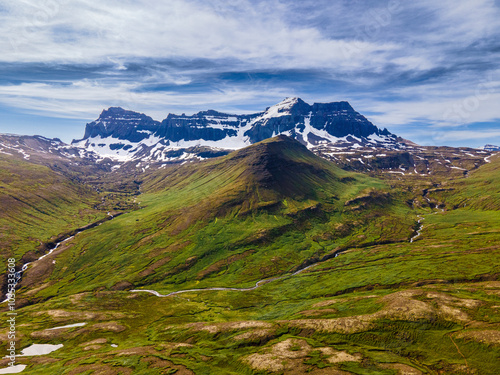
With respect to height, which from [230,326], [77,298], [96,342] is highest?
[230,326]

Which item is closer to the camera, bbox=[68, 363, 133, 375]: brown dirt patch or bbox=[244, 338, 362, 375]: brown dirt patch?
bbox=[244, 338, 362, 375]: brown dirt patch

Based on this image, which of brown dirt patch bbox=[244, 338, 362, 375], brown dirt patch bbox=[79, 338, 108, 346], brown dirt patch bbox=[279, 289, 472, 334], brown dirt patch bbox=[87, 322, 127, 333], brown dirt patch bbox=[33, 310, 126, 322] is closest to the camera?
brown dirt patch bbox=[244, 338, 362, 375]

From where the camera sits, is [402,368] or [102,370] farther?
[102,370]

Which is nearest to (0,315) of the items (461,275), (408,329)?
(408,329)

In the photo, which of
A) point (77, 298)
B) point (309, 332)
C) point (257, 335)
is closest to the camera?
point (309, 332)

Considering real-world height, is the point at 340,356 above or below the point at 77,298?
above

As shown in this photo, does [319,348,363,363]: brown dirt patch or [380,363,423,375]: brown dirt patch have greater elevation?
[380,363,423,375]: brown dirt patch

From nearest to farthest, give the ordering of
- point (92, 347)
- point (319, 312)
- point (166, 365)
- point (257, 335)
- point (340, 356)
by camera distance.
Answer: point (340, 356), point (166, 365), point (257, 335), point (92, 347), point (319, 312)

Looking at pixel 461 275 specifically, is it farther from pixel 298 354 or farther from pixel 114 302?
pixel 114 302

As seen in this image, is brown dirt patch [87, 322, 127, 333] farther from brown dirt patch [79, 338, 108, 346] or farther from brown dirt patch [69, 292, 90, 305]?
brown dirt patch [69, 292, 90, 305]

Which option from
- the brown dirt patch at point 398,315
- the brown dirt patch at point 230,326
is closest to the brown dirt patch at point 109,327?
the brown dirt patch at point 230,326

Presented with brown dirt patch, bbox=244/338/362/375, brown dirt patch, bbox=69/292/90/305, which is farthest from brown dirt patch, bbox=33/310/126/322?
brown dirt patch, bbox=244/338/362/375

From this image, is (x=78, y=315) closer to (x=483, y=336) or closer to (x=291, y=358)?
(x=291, y=358)

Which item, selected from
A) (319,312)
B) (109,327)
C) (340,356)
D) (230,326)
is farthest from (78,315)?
(340,356)
